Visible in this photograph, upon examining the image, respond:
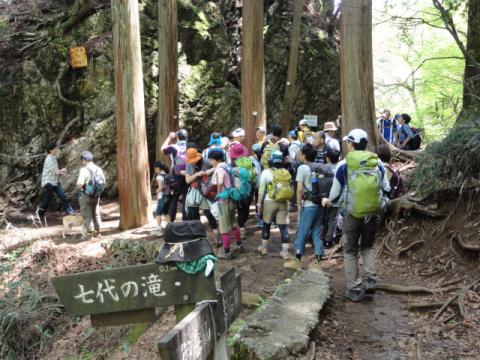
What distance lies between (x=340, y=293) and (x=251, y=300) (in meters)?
1.18

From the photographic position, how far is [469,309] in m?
4.38

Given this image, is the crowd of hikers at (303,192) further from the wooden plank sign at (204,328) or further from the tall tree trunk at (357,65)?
the wooden plank sign at (204,328)

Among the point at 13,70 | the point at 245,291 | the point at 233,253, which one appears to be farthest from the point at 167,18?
the point at 245,291

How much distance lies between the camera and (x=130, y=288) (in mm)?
2490

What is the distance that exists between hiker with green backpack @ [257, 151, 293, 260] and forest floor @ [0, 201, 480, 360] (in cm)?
64

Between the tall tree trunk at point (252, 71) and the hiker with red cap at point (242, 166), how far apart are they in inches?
116

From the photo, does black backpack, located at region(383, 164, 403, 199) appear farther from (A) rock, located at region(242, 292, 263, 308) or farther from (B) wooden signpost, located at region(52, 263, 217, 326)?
(B) wooden signpost, located at region(52, 263, 217, 326)

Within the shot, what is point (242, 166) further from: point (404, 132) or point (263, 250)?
point (404, 132)

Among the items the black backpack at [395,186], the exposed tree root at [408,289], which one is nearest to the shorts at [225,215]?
the exposed tree root at [408,289]

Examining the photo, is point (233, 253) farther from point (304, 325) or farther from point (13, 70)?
point (13, 70)

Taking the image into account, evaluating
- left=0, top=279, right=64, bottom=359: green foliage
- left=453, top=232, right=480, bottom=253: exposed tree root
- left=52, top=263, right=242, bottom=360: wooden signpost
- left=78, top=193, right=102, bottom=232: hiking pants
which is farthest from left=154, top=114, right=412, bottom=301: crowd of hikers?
left=52, top=263, right=242, bottom=360: wooden signpost

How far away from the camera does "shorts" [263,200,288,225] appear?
6.46 meters

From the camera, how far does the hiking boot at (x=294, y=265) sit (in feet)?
20.4

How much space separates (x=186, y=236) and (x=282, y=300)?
2278 mm
